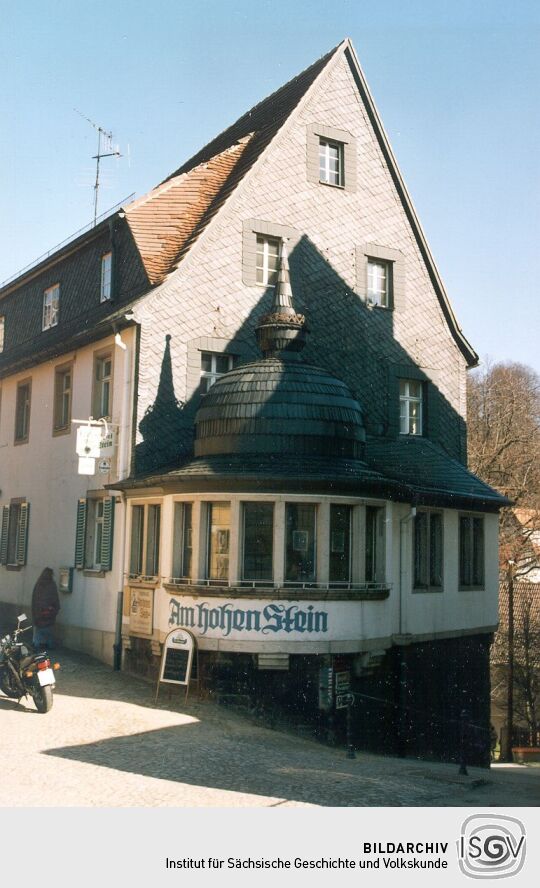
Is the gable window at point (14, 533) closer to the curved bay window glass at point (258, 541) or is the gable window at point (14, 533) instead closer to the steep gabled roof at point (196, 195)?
the steep gabled roof at point (196, 195)

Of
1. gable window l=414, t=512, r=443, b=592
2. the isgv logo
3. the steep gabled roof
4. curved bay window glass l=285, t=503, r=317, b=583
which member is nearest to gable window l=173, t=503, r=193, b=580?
curved bay window glass l=285, t=503, r=317, b=583

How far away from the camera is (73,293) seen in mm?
24500

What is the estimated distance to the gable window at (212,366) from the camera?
804 inches

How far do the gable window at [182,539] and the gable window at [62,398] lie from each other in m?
6.43

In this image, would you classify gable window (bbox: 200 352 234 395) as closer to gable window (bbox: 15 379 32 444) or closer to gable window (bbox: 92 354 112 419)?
gable window (bbox: 92 354 112 419)

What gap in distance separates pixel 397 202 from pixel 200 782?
Answer: 1705cm

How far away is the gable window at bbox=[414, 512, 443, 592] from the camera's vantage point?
786 inches

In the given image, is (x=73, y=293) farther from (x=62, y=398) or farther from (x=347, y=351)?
(x=347, y=351)

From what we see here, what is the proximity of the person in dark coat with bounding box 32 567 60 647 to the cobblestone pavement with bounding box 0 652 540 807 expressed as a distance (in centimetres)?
336

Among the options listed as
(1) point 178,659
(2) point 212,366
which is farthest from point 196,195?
(1) point 178,659

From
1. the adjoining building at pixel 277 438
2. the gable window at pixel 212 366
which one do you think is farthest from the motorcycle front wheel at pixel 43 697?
the gable window at pixel 212 366

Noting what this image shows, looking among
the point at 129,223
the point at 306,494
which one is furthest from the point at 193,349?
the point at 306,494

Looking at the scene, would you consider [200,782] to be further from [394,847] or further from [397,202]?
[397,202]

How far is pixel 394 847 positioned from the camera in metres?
7.11
